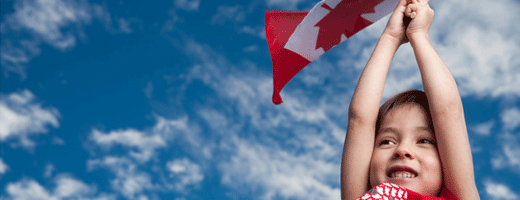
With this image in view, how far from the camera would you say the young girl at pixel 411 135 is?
238 cm

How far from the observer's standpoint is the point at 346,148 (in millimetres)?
2756

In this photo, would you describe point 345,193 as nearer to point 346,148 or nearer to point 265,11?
point 346,148

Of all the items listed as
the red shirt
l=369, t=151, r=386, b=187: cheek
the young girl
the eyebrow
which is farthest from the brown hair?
the red shirt

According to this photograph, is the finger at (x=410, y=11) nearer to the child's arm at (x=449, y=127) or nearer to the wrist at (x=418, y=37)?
the wrist at (x=418, y=37)

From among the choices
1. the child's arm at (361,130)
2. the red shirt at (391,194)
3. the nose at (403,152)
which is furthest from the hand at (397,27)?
the red shirt at (391,194)

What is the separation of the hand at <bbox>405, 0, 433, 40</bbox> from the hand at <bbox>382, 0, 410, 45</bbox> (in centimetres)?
6

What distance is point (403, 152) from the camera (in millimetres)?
2418

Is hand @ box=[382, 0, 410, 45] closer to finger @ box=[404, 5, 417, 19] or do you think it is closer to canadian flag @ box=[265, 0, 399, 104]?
finger @ box=[404, 5, 417, 19]

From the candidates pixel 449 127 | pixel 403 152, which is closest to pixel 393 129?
pixel 403 152

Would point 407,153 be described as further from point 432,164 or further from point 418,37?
point 418,37

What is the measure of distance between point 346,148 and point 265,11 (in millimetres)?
2044

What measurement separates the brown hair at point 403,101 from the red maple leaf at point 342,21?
100 centimetres

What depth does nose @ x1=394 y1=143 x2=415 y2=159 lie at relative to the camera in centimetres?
241

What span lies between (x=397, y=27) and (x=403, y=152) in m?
1.00
